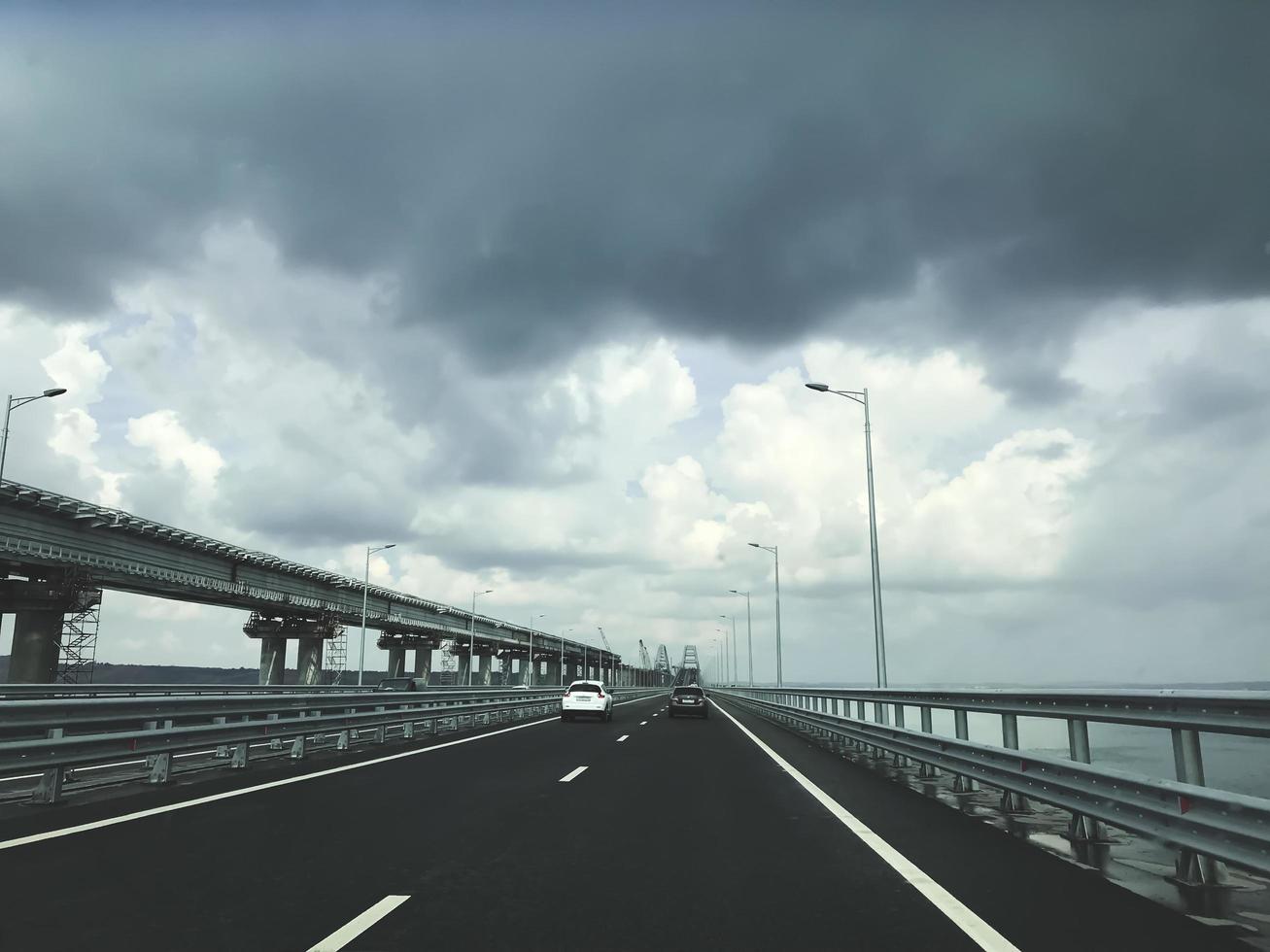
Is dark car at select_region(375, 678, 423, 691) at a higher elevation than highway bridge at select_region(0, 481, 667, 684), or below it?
below

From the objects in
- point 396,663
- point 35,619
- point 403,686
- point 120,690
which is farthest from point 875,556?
point 396,663

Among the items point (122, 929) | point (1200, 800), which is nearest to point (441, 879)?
point (122, 929)

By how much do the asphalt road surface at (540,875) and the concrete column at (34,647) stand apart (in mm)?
41732

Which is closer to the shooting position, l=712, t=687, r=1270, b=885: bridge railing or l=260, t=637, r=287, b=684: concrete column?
l=712, t=687, r=1270, b=885: bridge railing

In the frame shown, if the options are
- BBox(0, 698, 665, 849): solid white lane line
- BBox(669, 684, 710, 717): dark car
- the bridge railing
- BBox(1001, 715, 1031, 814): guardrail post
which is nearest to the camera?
the bridge railing

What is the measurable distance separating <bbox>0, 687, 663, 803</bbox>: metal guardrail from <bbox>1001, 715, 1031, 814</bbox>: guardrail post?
9606 millimetres

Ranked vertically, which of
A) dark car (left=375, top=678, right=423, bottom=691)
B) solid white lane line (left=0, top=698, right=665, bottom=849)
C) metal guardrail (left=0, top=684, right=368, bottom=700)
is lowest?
dark car (left=375, top=678, right=423, bottom=691)

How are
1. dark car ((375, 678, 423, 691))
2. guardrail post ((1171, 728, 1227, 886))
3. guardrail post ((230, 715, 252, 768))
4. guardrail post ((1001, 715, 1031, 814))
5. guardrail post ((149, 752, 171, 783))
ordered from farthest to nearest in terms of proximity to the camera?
dark car ((375, 678, 423, 691)) < guardrail post ((230, 715, 252, 768)) < guardrail post ((149, 752, 171, 783)) < guardrail post ((1001, 715, 1031, 814)) < guardrail post ((1171, 728, 1227, 886))

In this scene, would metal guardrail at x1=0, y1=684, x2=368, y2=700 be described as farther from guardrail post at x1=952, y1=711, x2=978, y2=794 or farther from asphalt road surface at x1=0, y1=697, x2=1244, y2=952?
guardrail post at x1=952, y1=711, x2=978, y2=794

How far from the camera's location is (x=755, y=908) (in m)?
5.75

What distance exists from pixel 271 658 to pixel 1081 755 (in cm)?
7538

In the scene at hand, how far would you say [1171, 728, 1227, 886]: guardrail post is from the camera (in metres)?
6.22

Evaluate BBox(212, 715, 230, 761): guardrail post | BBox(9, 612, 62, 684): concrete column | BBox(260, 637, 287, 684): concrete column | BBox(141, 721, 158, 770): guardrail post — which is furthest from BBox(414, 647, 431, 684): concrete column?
BBox(141, 721, 158, 770): guardrail post

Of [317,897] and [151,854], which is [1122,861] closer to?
[317,897]
